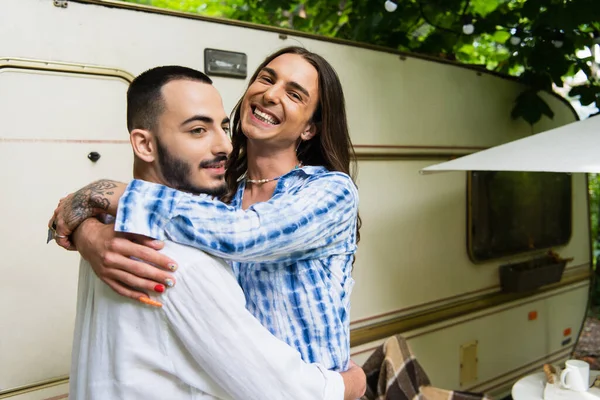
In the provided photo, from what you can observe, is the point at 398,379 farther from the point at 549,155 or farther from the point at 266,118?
the point at 266,118

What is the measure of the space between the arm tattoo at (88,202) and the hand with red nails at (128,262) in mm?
65

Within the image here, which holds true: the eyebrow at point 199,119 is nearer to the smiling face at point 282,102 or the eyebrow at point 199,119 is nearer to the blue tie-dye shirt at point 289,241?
the blue tie-dye shirt at point 289,241

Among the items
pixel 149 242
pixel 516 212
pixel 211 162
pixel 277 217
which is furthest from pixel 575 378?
pixel 149 242

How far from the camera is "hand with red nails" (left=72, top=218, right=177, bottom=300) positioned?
1.30 m

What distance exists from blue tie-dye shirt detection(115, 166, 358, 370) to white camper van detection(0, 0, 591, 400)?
1079mm

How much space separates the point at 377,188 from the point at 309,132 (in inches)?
71.8

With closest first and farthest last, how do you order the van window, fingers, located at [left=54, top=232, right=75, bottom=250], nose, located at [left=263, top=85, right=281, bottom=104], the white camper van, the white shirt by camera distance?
the white shirt
fingers, located at [left=54, top=232, right=75, bottom=250]
nose, located at [left=263, top=85, right=281, bottom=104]
the white camper van
the van window

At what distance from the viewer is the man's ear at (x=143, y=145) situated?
148 centimetres

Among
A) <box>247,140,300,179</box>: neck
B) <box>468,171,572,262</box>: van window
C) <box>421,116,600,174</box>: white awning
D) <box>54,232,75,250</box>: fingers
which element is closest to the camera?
<box>54,232,75,250</box>: fingers

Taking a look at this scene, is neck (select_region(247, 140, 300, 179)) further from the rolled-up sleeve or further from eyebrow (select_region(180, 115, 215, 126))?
eyebrow (select_region(180, 115, 215, 126))

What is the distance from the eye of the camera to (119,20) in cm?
262

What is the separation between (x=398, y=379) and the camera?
320 centimetres

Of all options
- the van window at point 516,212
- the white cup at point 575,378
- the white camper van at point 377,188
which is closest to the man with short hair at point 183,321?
the white camper van at point 377,188

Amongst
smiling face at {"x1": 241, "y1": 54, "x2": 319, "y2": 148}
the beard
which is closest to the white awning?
smiling face at {"x1": 241, "y1": 54, "x2": 319, "y2": 148}
